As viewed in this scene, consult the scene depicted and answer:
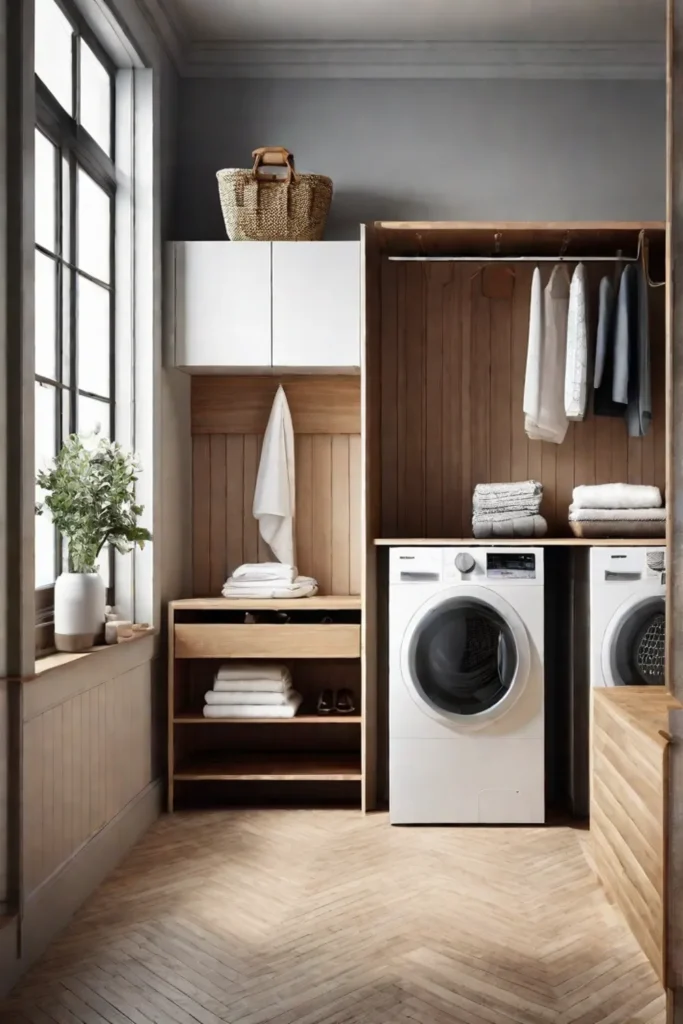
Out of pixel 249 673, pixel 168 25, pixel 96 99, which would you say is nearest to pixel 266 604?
pixel 249 673

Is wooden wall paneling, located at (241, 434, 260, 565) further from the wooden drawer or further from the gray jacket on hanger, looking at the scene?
the gray jacket on hanger

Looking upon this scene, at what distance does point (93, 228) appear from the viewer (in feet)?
11.4

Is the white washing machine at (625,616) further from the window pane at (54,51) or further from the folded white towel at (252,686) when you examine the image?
the window pane at (54,51)

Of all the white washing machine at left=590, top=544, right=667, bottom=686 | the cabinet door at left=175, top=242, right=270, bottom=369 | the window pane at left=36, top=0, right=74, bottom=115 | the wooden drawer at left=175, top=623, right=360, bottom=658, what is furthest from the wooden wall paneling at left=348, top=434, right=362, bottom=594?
the window pane at left=36, top=0, right=74, bottom=115

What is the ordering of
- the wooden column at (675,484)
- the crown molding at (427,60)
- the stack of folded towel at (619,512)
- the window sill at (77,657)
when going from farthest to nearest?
the crown molding at (427,60), the stack of folded towel at (619,512), the window sill at (77,657), the wooden column at (675,484)

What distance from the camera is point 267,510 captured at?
12.9ft

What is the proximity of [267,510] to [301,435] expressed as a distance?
14.5 inches

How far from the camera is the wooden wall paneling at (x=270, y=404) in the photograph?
408cm

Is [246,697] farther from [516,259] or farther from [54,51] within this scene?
[54,51]

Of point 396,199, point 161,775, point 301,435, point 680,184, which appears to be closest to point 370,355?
point 301,435

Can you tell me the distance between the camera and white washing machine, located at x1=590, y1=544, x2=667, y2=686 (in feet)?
11.6

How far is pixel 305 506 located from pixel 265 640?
66 cm

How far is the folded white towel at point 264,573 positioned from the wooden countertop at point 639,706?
1234mm

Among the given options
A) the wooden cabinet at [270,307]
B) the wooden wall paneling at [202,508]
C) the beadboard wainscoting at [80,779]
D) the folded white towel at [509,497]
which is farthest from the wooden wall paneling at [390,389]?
the beadboard wainscoting at [80,779]
